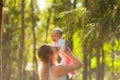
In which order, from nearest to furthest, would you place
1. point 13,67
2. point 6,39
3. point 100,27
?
point 100,27 < point 6,39 < point 13,67

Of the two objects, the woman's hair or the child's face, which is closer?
the woman's hair

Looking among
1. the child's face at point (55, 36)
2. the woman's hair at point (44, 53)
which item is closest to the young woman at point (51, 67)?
the woman's hair at point (44, 53)

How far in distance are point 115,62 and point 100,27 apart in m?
32.6

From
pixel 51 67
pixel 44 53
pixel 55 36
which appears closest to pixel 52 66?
pixel 51 67

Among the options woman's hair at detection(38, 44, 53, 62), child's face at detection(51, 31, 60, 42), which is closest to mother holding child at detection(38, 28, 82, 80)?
woman's hair at detection(38, 44, 53, 62)

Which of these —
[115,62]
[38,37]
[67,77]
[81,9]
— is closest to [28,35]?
[38,37]

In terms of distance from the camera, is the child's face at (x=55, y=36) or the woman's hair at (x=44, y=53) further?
the child's face at (x=55, y=36)

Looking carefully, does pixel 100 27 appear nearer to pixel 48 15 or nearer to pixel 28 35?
pixel 48 15

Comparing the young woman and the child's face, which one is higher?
the child's face

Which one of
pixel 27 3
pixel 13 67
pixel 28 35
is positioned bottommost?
pixel 13 67

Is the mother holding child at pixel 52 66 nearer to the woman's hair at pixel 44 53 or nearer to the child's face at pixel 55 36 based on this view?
the woman's hair at pixel 44 53

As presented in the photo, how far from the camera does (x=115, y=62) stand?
4559 cm

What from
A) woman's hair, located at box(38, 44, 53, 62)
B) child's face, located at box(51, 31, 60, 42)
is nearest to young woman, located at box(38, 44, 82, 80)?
woman's hair, located at box(38, 44, 53, 62)

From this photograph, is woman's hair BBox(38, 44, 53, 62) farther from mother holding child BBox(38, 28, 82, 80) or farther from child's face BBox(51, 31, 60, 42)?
child's face BBox(51, 31, 60, 42)
